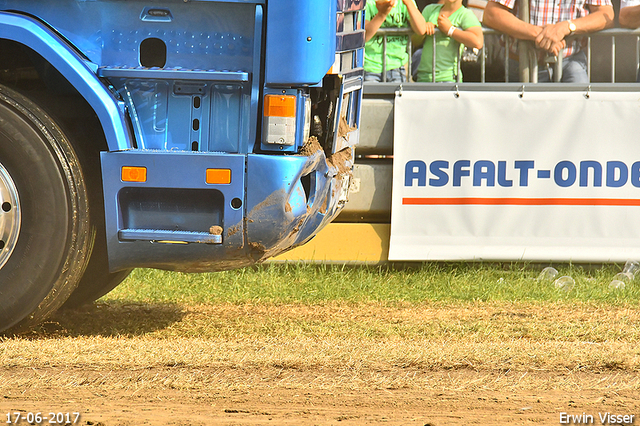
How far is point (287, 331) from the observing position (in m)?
5.25

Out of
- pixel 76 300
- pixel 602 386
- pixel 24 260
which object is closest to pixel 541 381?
pixel 602 386

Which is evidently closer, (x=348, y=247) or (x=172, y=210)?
(x=172, y=210)

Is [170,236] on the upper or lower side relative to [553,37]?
lower

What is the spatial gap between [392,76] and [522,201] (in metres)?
1.76

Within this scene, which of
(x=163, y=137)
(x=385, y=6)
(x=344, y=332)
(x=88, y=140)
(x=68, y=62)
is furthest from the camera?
(x=385, y=6)

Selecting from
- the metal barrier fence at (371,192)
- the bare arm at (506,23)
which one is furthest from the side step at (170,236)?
the bare arm at (506,23)

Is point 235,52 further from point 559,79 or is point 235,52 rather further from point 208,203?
point 559,79

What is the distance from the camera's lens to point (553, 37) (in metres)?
7.35

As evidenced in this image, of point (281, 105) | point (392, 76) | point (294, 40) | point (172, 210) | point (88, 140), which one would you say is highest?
point (392, 76)

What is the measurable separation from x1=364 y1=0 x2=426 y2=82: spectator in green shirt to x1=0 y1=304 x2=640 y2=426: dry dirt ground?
2.84 meters

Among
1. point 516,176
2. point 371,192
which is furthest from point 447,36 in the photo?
point 371,192

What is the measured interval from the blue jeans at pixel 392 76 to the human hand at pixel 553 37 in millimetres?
1304

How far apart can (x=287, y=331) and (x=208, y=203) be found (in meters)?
1.32

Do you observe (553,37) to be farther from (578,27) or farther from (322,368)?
(322,368)
